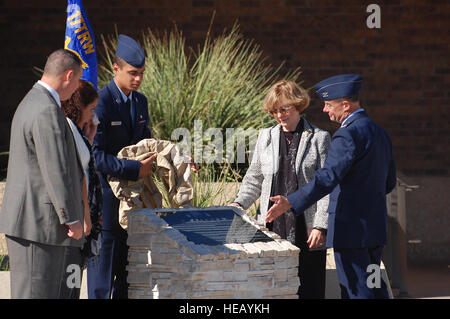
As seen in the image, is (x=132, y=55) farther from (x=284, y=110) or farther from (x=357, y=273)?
(x=357, y=273)

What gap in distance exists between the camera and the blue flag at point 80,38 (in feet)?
18.6

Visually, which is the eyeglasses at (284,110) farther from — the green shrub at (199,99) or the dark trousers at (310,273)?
the green shrub at (199,99)

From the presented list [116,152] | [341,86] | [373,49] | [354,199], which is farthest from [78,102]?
[373,49]

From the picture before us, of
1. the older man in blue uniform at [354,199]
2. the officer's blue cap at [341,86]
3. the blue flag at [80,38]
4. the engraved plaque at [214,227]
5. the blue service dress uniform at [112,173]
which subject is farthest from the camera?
the blue flag at [80,38]

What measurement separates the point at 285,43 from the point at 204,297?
638 cm

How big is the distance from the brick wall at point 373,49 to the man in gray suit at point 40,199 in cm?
617

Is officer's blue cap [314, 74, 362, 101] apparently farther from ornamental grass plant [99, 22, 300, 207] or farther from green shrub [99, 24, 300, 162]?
green shrub [99, 24, 300, 162]

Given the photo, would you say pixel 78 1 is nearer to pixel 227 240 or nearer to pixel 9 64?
pixel 227 240

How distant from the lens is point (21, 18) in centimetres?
970

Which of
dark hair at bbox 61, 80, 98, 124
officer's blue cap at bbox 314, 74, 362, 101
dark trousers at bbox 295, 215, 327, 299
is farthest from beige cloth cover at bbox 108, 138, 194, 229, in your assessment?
officer's blue cap at bbox 314, 74, 362, 101

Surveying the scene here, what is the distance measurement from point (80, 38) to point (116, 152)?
1.54 meters

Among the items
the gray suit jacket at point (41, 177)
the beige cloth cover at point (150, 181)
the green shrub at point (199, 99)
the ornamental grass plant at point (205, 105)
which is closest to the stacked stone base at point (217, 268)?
the gray suit jacket at point (41, 177)

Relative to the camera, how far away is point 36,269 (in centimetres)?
350

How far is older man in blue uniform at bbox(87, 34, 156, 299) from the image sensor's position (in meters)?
4.37
